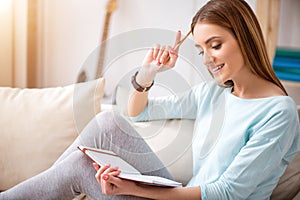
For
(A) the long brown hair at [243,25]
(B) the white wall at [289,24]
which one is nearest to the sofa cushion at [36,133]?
(A) the long brown hair at [243,25]

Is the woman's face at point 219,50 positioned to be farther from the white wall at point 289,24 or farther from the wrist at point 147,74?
the white wall at point 289,24

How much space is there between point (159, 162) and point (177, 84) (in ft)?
0.77

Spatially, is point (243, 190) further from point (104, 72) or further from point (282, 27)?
point (282, 27)

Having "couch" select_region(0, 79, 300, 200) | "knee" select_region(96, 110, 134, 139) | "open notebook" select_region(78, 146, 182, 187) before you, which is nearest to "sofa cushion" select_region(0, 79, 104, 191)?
"couch" select_region(0, 79, 300, 200)

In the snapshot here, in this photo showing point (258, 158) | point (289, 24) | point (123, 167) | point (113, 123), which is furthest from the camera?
point (289, 24)

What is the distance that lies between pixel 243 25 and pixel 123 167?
0.51 metres

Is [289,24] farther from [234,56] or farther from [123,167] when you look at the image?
[123,167]

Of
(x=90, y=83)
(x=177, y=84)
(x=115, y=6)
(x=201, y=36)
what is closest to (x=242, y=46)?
(x=201, y=36)

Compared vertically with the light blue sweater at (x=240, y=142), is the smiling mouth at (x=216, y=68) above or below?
above

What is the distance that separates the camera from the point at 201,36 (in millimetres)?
1375

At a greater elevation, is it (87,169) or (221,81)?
(221,81)

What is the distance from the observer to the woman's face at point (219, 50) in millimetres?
1353

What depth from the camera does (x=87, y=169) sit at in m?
1.47

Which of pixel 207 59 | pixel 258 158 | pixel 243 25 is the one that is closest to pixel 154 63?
pixel 207 59
